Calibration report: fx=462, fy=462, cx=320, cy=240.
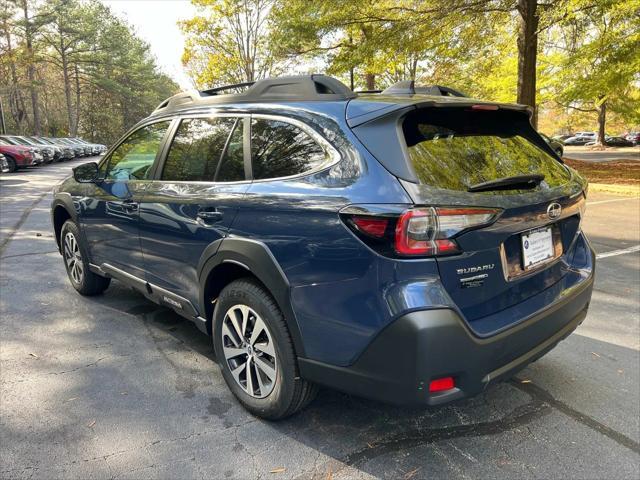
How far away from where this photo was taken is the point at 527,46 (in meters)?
12.8

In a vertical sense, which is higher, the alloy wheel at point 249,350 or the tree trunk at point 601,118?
the tree trunk at point 601,118

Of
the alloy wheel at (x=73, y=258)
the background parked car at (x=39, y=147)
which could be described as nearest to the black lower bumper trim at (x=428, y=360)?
the alloy wheel at (x=73, y=258)

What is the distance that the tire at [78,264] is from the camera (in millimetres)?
4293

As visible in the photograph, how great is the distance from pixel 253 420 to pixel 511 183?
1.84 m

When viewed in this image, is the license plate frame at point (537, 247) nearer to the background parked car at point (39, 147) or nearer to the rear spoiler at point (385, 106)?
the rear spoiler at point (385, 106)

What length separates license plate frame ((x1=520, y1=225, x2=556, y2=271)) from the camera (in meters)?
2.20

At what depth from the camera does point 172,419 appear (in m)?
2.57

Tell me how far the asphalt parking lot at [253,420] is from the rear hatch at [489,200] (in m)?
0.76

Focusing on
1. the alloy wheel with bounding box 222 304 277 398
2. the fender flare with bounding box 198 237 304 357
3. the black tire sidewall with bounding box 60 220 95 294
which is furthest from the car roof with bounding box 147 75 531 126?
the black tire sidewall with bounding box 60 220 95 294

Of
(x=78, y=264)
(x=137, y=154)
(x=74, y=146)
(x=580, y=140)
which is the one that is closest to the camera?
(x=137, y=154)

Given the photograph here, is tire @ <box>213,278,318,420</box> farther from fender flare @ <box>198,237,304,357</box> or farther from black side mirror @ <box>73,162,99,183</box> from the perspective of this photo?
black side mirror @ <box>73,162,99,183</box>

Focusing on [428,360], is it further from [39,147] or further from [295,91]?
[39,147]

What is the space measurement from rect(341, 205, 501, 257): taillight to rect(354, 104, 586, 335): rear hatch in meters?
0.01

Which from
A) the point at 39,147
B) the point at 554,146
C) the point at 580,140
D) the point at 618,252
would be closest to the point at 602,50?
the point at 618,252
